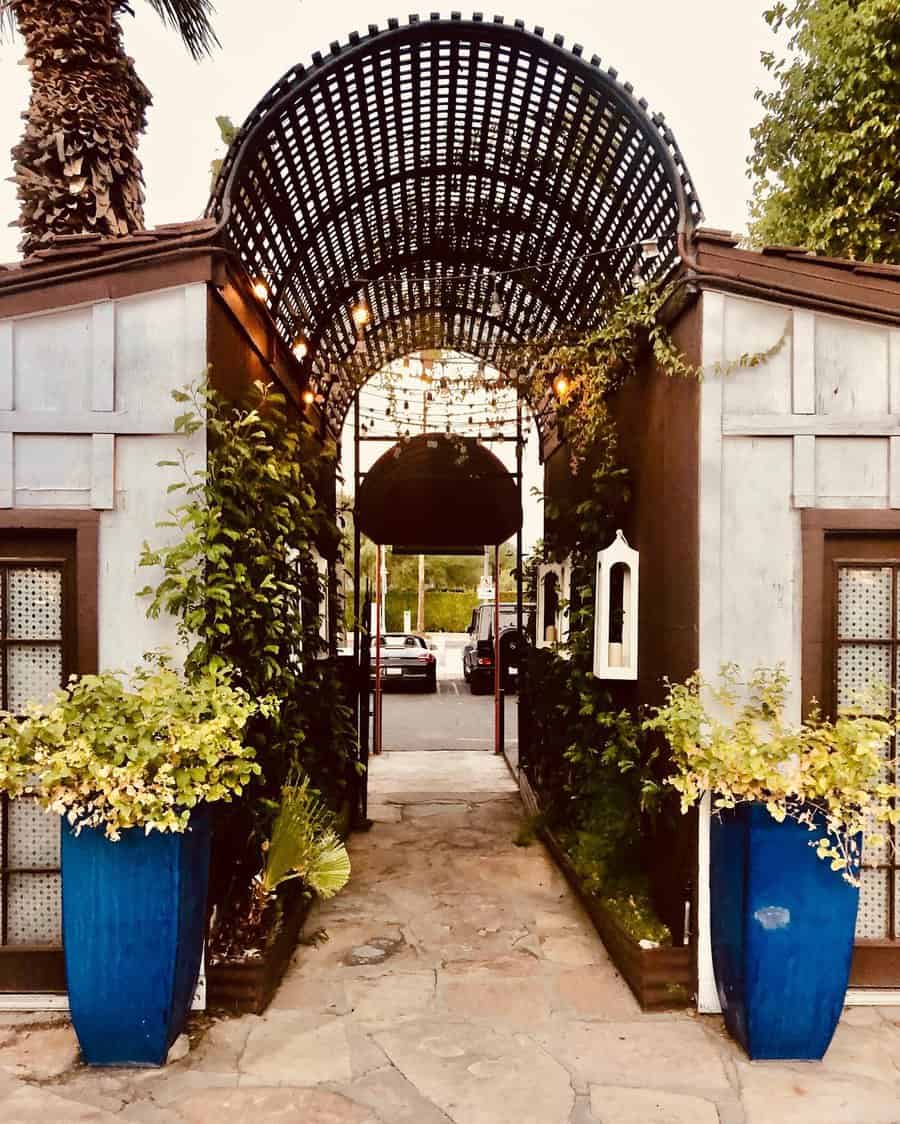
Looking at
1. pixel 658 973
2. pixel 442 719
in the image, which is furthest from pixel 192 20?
pixel 442 719

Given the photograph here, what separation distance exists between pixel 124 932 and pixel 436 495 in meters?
5.54

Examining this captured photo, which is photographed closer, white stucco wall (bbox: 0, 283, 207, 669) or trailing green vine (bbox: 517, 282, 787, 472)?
white stucco wall (bbox: 0, 283, 207, 669)

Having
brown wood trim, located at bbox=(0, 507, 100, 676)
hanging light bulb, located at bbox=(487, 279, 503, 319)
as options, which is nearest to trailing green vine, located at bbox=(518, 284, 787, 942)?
hanging light bulb, located at bbox=(487, 279, 503, 319)

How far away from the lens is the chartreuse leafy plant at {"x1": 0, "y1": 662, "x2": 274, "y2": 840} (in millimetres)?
2932

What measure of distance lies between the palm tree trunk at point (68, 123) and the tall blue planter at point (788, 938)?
6.23 m

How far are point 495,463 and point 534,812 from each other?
3353mm

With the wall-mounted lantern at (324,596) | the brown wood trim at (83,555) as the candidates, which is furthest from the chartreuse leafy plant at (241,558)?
the wall-mounted lantern at (324,596)

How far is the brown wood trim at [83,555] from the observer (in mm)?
3600

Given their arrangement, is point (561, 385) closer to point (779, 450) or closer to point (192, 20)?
point (779, 450)

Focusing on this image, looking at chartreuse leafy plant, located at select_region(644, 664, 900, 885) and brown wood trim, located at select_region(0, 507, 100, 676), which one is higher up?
brown wood trim, located at select_region(0, 507, 100, 676)

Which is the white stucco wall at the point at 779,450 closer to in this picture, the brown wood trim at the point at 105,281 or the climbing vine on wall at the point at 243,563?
the climbing vine on wall at the point at 243,563

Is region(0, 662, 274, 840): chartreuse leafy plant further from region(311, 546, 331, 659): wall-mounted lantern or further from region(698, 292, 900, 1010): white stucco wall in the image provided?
region(698, 292, 900, 1010): white stucco wall

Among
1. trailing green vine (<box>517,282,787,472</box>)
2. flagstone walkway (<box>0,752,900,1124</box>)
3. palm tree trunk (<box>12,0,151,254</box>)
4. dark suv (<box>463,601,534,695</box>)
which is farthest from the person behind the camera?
dark suv (<box>463,601,534,695</box>)

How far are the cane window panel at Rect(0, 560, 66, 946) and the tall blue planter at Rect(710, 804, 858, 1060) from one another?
10.1 ft
